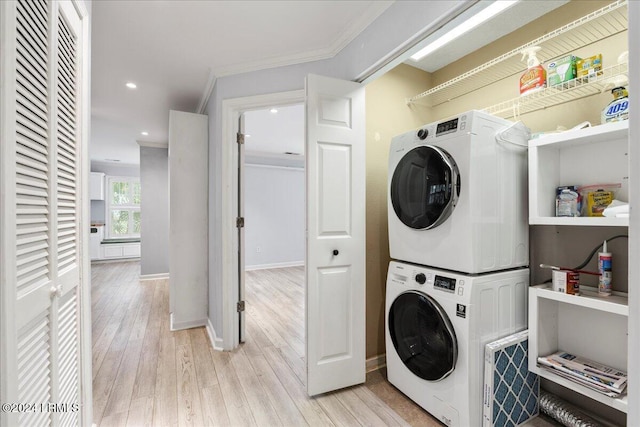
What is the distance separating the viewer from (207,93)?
2988mm

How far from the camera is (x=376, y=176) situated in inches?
91.9

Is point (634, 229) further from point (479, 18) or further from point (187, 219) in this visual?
point (187, 219)

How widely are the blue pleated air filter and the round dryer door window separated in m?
0.76

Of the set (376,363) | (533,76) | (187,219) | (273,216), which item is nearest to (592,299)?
(533,76)

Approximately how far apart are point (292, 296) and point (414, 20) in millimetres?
3676

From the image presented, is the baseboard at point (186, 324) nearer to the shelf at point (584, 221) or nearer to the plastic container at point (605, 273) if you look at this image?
the shelf at point (584, 221)

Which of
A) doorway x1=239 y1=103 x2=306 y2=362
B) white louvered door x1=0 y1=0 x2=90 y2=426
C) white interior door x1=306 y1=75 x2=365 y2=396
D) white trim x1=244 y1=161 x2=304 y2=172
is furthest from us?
white trim x1=244 y1=161 x2=304 y2=172

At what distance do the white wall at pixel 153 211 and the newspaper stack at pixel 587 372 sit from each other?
18.0 feet

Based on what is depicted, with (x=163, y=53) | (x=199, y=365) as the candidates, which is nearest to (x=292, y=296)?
(x=199, y=365)

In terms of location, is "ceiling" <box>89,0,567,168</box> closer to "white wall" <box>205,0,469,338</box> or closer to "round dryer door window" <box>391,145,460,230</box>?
"white wall" <box>205,0,469,338</box>

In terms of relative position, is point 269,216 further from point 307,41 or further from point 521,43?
point 521,43

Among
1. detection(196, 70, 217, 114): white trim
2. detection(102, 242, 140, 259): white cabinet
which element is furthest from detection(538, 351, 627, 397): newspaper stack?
detection(102, 242, 140, 259): white cabinet

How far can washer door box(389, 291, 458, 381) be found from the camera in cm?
159

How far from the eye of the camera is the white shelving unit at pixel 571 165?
4.94 ft
